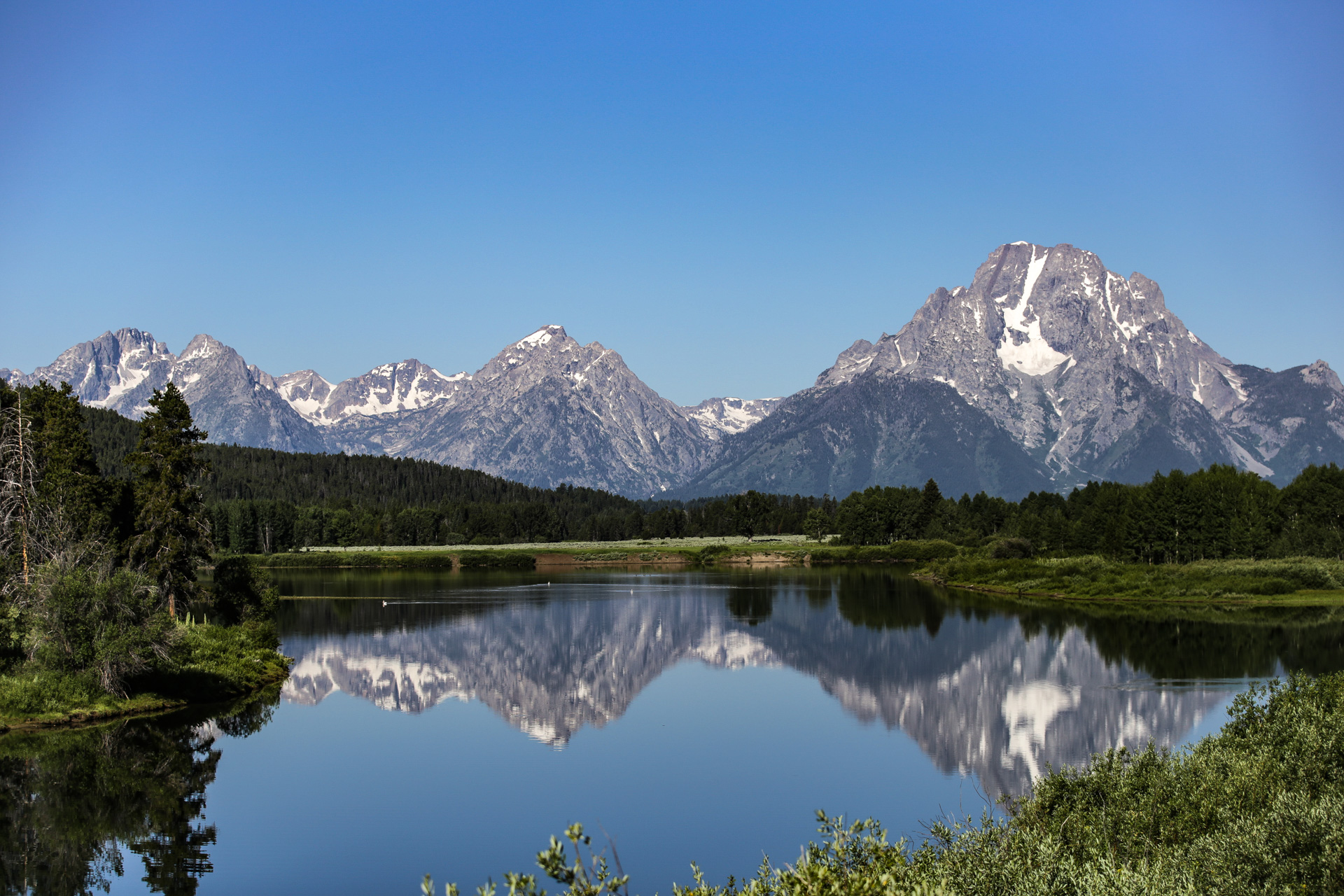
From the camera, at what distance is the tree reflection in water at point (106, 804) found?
26.7m

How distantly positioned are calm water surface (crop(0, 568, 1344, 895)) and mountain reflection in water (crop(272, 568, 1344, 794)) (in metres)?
0.29

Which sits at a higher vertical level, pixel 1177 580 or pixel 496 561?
pixel 1177 580

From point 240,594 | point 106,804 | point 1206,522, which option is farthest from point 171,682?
point 1206,522

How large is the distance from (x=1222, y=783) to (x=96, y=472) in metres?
65.1

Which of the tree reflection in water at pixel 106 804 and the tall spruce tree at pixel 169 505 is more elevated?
the tall spruce tree at pixel 169 505

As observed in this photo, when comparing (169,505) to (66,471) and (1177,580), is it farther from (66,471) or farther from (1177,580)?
(1177,580)

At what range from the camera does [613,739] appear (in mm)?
45062

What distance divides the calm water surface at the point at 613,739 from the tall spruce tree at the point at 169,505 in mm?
10013

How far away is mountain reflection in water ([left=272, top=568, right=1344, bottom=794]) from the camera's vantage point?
1800 inches

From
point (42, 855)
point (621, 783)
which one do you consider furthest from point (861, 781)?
point (42, 855)

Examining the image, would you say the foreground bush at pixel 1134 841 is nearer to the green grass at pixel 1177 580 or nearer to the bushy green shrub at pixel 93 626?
the bushy green shrub at pixel 93 626

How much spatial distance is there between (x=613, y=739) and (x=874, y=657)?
27226mm

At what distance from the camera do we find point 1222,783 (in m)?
22.0

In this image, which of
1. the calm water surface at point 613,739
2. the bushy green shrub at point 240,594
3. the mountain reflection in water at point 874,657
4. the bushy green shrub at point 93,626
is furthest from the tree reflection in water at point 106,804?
the bushy green shrub at point 240,594
